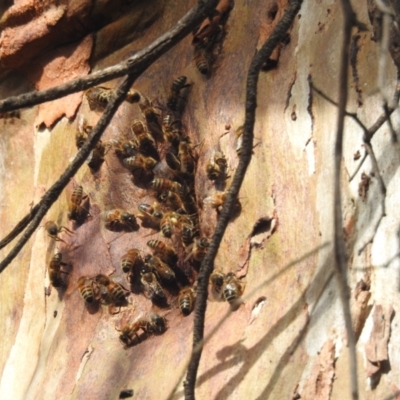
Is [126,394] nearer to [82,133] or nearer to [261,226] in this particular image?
[261,226]

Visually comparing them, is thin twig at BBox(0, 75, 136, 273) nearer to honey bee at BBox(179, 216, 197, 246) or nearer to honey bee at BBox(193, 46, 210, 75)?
honey bee at BBox(179, 216, 197, 246)

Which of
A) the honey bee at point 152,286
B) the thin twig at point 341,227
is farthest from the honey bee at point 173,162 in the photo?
the thin twig at point 341,227

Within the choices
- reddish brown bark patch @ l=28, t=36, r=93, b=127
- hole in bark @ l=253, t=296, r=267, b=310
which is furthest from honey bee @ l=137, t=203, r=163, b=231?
reddish brown bark patch @ l=28, t=36, r=93, b=127

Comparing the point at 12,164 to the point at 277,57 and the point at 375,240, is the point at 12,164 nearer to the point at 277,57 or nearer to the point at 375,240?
the point at 277,57

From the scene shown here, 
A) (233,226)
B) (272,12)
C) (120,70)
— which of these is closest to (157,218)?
(233,226)

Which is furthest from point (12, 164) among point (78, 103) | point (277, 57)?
point (277, 57)

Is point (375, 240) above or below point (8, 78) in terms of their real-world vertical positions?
below
